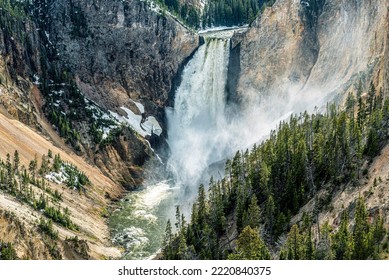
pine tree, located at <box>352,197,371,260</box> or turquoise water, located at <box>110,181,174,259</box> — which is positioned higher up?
pine tree, located at <box>352,197,371,260</box>

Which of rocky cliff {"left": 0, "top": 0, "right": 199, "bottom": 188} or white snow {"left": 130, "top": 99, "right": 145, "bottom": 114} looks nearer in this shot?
rocky cliff {"left": 0, "top": 0, "right": 199, "bottom": 188}

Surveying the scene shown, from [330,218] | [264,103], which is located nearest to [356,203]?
[330,218]

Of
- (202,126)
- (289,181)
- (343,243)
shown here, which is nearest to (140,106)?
(202,126)

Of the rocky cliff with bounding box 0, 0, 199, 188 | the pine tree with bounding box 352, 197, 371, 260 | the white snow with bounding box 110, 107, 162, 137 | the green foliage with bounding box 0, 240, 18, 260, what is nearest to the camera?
the pine tree with bounding box 352, 197, 371, 260

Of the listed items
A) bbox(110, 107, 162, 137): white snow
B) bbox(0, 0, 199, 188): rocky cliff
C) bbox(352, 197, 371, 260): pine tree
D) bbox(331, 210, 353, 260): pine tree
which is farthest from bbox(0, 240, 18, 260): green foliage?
bbox(110, 107, 162, 137): white snow

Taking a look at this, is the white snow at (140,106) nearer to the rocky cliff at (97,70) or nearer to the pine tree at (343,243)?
the rocky cliff at (97,70)

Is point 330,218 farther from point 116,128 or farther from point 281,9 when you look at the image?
point 281,9

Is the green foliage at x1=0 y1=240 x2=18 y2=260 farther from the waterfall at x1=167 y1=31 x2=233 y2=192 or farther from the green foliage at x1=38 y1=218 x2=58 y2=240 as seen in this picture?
the waterfall at x1=167 y1=31 x2=233 y2=192
